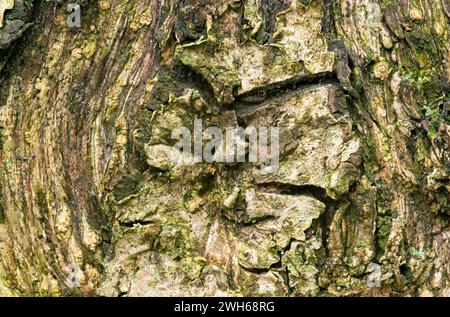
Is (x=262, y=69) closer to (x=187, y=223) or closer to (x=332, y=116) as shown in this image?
(x=332, y=116)

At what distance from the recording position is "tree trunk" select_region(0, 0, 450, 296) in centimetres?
431

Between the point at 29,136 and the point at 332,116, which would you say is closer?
the point at 332,116

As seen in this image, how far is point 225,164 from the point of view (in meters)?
4.45

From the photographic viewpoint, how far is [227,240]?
14.5 ft

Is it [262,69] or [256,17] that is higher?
[256,17]

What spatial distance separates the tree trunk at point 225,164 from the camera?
14.1ft

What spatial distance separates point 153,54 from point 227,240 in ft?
4.99

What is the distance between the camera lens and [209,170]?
443 cm

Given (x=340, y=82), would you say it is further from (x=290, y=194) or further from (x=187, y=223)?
(x=187, y=223)

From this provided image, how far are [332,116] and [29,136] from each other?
91.1 inches

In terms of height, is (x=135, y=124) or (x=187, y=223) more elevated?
(x=135, y=124)

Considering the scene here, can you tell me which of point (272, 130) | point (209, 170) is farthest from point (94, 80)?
point (272, 130)
